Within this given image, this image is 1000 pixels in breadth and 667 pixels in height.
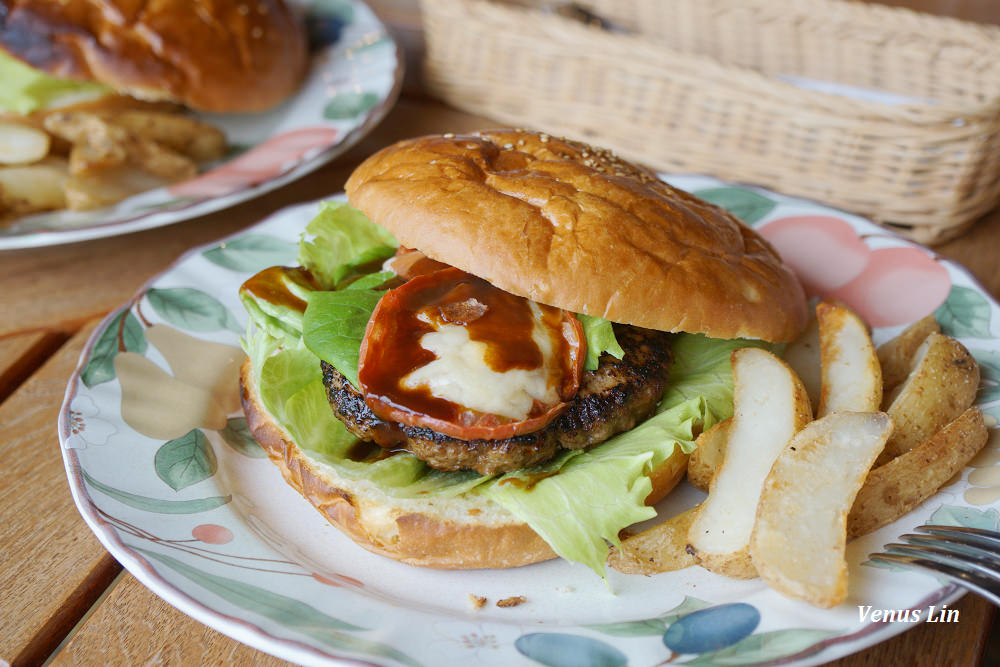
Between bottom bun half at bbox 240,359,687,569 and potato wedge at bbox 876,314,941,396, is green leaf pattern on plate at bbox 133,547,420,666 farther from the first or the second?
potato wedge at bbox 876,314,941,396

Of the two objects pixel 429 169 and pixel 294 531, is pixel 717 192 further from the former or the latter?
pixel 294 531

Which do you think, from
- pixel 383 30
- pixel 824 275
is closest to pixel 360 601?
pixel 824 275

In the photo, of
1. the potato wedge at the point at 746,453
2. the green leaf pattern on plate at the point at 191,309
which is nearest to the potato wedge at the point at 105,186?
the green leaf pattern on plate at the point at 191,309

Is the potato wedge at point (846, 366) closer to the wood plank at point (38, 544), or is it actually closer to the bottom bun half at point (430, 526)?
the bottom bun half at point (430, 526)

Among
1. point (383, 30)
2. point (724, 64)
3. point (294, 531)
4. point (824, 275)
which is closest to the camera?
point (294, 531)

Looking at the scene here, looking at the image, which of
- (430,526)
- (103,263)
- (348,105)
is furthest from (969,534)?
(348,105)

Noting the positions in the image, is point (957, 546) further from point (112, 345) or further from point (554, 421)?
point (112, 345)
